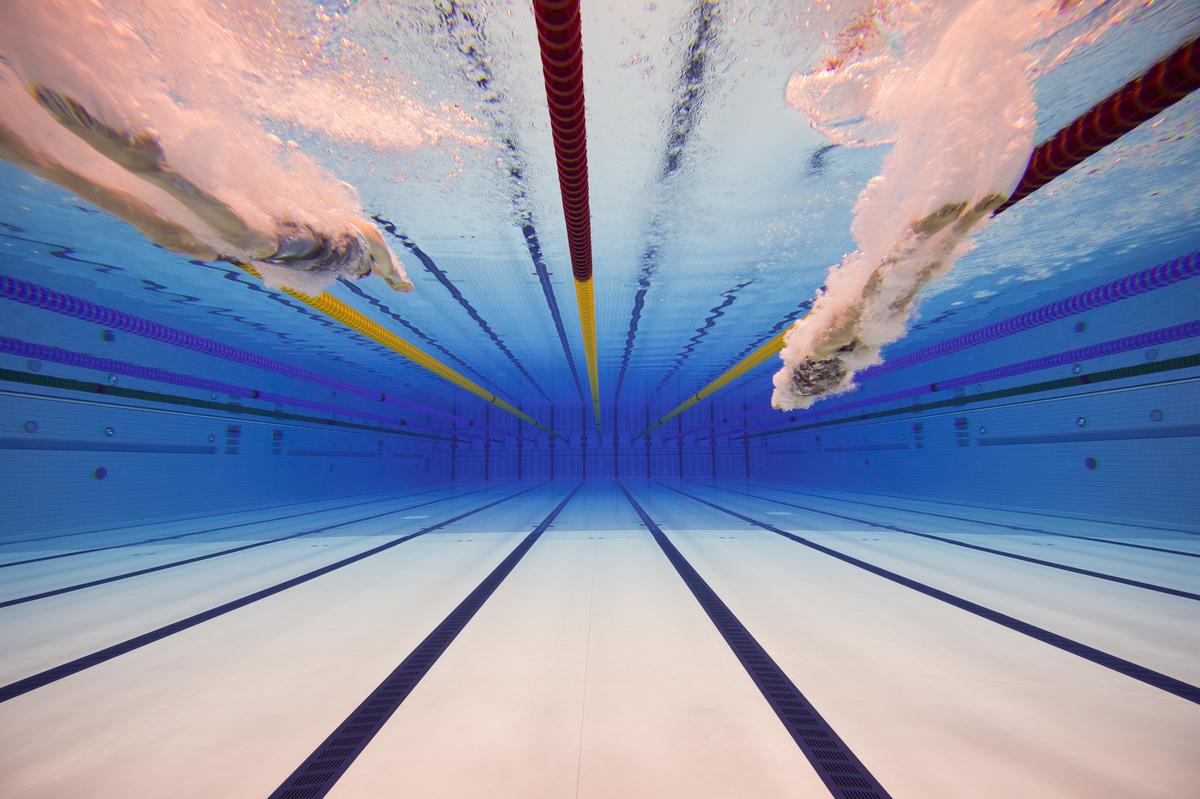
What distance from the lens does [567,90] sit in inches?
75.2

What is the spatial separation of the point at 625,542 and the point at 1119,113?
15.5ft

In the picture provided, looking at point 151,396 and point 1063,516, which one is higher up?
point 151,396

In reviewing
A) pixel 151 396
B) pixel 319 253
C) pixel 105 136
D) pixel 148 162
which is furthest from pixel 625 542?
pixel 151 396

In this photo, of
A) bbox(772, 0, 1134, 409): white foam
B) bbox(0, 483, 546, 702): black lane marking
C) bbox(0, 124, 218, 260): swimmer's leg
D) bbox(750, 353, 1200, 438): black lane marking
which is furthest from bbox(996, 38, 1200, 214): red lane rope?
bbox(750, 353, 1200, 438): black lane marking

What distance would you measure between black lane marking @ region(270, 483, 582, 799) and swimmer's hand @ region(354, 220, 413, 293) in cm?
212

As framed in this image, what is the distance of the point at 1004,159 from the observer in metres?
2.17

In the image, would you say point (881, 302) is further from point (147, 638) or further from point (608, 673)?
point (147, 638)

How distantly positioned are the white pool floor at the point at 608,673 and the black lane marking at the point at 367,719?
43 millimetres

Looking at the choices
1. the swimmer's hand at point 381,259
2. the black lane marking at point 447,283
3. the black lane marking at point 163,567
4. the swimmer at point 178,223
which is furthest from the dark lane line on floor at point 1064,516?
the black lane marking at point 163,567

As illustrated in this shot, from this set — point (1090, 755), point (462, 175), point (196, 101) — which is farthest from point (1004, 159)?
point (196, 101)

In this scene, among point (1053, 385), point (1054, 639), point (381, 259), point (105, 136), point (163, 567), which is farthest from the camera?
point (1053, 385)

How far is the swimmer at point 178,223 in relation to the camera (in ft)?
5.38

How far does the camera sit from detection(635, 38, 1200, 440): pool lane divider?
1.79 metres

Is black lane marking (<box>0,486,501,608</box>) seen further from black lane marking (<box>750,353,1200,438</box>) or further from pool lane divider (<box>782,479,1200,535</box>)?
black lane marking (<box>750,353,1200,438</box>)
